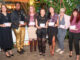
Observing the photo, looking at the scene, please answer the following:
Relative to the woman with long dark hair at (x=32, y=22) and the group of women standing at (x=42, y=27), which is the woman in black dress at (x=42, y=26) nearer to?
the group of women standing at (x=42, y=27)

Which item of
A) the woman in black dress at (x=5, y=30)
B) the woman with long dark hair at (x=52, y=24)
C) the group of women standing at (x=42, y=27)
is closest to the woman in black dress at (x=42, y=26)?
the group of women standing at (x=42, y=27)

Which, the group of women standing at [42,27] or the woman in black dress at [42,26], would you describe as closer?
the group of women standing at [42,27]

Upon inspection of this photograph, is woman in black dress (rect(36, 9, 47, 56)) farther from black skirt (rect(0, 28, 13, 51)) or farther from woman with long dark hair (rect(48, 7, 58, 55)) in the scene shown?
black skirt (rect(0, 28, 13, 51))

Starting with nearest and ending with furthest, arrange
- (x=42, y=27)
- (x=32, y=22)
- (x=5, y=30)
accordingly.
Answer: (x=5, y=30), (x=42, y=27), (x=32, y=22)

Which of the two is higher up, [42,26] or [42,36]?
[42,26]

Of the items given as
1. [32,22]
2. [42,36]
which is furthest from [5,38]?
[42,36]

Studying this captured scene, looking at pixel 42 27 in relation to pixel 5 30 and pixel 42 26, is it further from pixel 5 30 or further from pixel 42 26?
pixel 5 30

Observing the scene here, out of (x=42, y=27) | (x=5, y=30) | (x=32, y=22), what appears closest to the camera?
(x=5, y=30)

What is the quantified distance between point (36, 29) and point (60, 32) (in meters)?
0.81

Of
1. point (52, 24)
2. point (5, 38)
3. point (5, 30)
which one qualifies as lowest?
point (5, 38)

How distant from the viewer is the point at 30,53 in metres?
4.66

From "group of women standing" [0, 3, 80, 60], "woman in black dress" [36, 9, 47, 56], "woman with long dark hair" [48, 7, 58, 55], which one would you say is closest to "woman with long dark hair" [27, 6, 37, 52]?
"group of women standing" [0, 3, 80, 60]

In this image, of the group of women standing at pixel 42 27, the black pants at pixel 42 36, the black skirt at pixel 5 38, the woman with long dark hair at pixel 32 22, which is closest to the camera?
the group of women standing at pixel 42 27

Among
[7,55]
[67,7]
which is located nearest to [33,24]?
[7,55]
